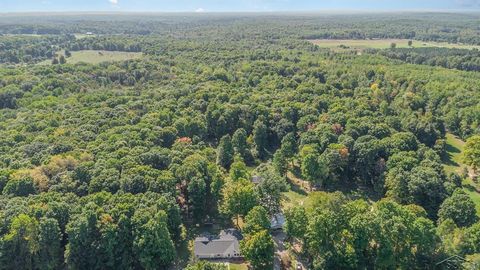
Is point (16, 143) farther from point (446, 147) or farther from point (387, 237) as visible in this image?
point (446, 147)

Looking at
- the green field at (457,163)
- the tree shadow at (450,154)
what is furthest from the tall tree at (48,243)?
the tree shadow at (450,154)

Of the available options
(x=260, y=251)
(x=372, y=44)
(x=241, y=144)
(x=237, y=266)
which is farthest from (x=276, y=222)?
(x=372, y=44)

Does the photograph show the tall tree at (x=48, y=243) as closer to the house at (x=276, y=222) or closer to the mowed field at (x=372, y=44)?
the house at (x=276, y=222)

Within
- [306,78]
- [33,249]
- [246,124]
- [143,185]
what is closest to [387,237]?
[143,185]

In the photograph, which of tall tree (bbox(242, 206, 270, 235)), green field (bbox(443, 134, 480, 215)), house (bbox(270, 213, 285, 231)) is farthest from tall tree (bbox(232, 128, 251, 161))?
green field (bbox(443, 134, 480, 215))

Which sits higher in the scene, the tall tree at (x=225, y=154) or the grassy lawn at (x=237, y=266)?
the tall tree at (x=225, y=154)

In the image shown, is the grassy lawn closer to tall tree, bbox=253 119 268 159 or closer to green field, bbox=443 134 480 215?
tall tree, bbox=253 119 268 159
